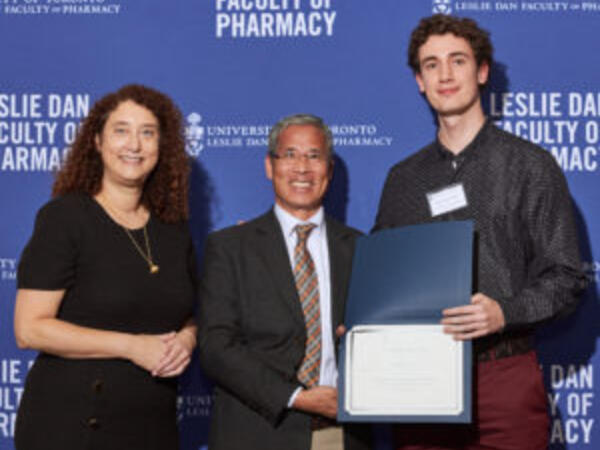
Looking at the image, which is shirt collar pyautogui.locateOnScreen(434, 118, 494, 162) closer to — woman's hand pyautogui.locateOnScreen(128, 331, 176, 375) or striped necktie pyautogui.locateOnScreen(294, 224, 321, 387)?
striped necktie pyautogui.locateOnScreen(294, 224, 321, 387)

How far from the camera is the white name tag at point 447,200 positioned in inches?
84.6

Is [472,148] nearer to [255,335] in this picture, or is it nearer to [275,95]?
[255,335]

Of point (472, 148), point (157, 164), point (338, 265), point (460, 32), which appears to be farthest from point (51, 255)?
point (460, 32)

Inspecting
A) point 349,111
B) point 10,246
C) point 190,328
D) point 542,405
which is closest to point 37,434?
point 190,328

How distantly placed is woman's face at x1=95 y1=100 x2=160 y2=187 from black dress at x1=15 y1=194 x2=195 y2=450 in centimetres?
13

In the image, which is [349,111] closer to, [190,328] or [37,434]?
[190,328]

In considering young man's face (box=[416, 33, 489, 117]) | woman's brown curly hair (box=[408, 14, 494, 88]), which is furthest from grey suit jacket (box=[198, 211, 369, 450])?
woman's brown curly hair (box=[408, 14, 494, 88])

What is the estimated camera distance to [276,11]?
299cm

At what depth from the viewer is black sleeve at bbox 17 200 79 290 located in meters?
2.05

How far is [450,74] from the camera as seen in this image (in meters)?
2.24

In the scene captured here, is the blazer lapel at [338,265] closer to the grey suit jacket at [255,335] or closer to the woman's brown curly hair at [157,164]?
the grey suit jacket at [255,335]

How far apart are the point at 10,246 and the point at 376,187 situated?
1599mm

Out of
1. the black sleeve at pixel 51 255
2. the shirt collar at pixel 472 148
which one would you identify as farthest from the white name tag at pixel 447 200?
the black sleeve at pixel 51 255

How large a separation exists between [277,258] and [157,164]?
0.59m
